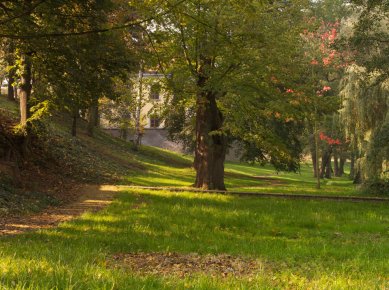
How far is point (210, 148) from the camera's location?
67.1ft

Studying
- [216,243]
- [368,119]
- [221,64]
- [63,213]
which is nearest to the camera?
[216,243]

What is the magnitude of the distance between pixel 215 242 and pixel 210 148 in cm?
1181

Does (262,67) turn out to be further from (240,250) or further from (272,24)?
(240,250)

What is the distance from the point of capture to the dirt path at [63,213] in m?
10.4

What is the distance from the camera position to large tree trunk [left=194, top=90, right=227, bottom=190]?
67.0 ft

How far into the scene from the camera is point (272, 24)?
18.8 metres

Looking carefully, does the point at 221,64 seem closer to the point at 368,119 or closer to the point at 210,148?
the point at 210,148

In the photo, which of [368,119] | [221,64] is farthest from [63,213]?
[368,119]

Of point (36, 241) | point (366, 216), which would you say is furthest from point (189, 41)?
point (36, 241)

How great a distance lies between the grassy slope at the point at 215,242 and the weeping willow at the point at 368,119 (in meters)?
6.22

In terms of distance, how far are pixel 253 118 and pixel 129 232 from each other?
11.1 meters

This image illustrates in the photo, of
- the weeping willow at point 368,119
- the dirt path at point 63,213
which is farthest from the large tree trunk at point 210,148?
the weeping willow at point 368,119

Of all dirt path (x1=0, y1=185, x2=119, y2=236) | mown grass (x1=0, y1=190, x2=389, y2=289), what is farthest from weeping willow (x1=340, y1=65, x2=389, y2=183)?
dirt path (x1=0, y1=185, x2=119, y2=236)

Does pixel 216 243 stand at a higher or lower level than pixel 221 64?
lower
